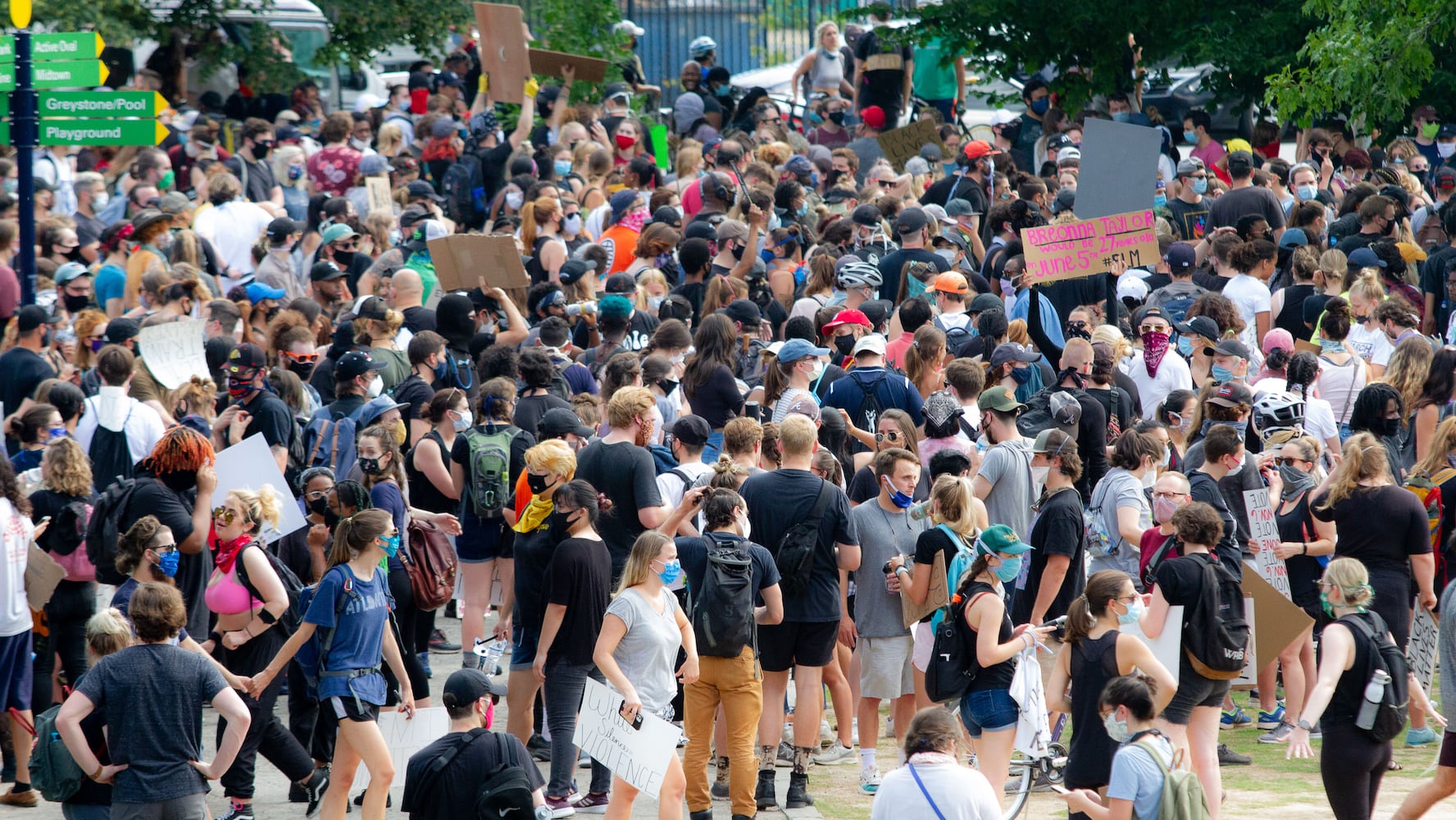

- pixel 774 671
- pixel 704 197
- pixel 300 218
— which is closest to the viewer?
pixel 774 671

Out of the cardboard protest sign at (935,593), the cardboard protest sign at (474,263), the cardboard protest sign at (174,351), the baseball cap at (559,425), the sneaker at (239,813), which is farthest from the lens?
the cardboard protest sign at (474,263)

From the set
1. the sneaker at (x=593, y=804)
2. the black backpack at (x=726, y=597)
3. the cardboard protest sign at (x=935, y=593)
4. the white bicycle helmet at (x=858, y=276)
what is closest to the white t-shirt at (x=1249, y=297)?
the white bicycle helmet at (x=858, y=276)

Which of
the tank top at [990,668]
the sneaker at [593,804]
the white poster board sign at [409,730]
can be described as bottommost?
the sneaker at [593,804]

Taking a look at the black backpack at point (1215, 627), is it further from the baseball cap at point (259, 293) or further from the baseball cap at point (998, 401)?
the baseball cap at point (259, 293)

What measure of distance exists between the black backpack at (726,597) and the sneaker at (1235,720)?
332 cm

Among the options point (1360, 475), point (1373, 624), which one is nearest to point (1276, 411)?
point (1360, 475)

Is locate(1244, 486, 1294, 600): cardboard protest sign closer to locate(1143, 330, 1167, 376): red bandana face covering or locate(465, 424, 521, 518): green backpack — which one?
locate(1143, 330, 1167, 376): red bandana face covering

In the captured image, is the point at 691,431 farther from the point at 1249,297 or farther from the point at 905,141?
the point at 905,141

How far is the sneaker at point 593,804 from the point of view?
8.27m

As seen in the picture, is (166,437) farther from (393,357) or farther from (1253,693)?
(1253,693)

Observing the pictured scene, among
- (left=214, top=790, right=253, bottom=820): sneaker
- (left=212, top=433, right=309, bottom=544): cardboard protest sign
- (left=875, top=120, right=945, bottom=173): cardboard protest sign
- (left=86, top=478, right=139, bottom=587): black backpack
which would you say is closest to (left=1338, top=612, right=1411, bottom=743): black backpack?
(left=214, top=790, right=253, bottom=820): sneaker

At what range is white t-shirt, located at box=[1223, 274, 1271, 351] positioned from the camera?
1220cm

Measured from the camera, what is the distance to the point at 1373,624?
731cm

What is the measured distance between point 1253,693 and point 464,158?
1057cm
